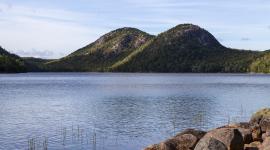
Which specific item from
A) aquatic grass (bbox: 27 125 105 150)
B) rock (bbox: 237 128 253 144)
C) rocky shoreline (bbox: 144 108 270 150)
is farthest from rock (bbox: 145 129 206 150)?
aquatic grass (bbox: 27 125 105 150)

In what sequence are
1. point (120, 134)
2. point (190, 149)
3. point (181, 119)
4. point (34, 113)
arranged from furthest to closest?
point (34, 113), point (181, 119), point (120, 134), point (190, 149)

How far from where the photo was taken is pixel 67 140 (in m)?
45.1

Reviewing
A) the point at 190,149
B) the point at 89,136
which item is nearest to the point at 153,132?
the point at 89,136

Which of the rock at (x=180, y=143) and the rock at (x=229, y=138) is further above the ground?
the rock at (x=229, y=138)

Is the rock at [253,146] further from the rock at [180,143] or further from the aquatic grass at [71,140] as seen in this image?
the aquatic grass at [71,140]

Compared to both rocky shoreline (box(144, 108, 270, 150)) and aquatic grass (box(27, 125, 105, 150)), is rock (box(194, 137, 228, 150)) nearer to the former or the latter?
rocky shoreline (box(144, 108, 270, 150))

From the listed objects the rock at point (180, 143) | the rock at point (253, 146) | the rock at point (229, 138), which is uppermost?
the rock at point (229, 138)

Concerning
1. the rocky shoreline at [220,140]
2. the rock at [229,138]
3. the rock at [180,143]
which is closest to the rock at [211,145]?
the rocky shoreline at [220,140]

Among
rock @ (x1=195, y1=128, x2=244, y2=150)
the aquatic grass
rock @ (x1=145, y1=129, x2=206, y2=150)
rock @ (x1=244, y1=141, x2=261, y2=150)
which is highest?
rock @ (x1=195, y1=128, x2=244, y2=150)

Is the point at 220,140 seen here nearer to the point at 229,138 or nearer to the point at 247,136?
the point at 229,138

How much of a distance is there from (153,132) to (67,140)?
33.2 ft

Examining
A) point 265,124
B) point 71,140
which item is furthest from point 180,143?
point 71,140

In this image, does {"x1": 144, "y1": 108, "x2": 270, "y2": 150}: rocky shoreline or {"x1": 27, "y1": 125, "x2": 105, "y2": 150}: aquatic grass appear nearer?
{"x1": 144, "y1": 108, "x2": 270, "y2": 150}: rocky shoreline

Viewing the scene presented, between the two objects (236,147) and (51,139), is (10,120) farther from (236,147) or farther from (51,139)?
(236,147)
